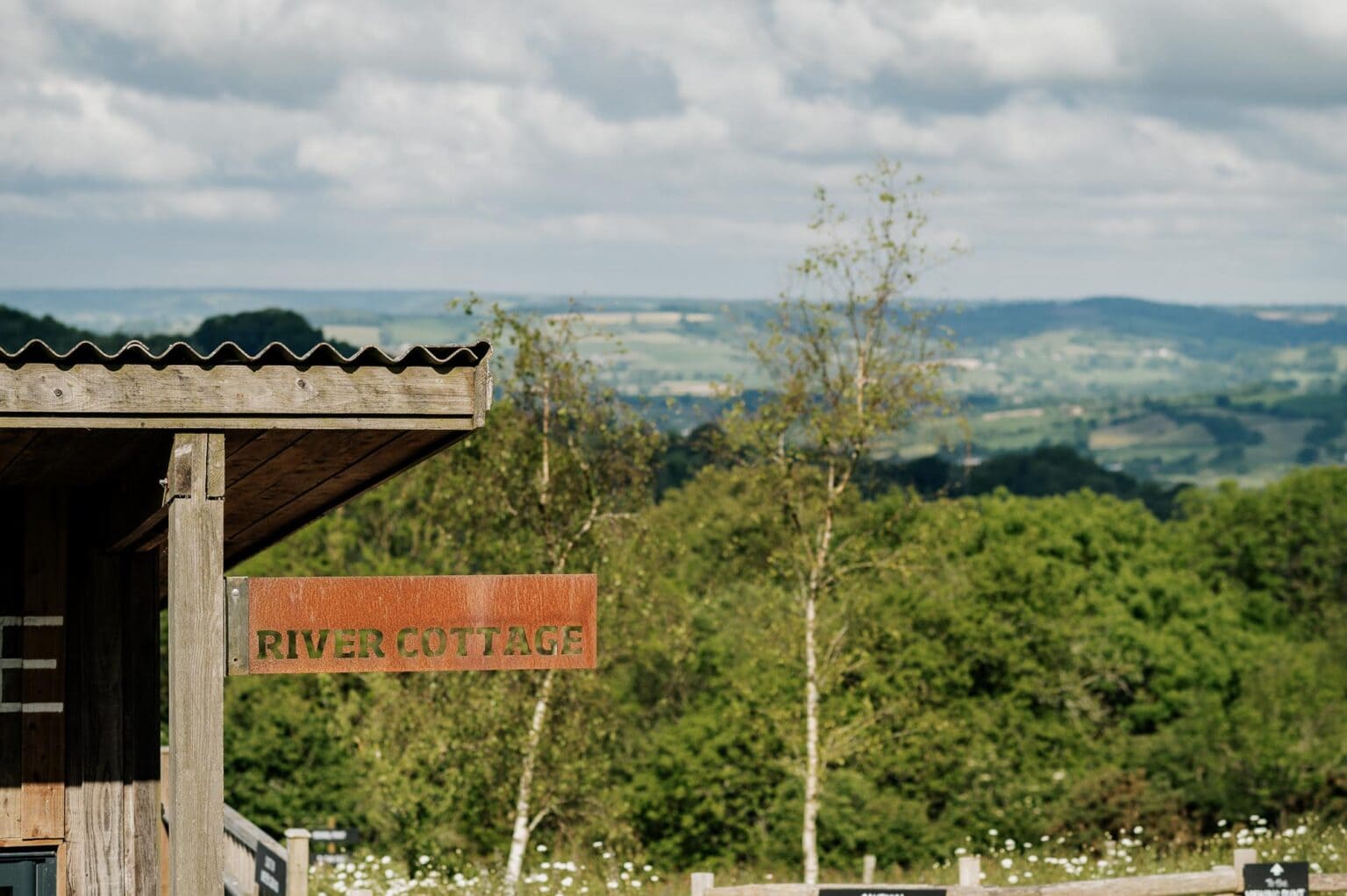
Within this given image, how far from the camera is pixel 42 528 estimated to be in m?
7.00

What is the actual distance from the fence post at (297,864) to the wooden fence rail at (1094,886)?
2.67m

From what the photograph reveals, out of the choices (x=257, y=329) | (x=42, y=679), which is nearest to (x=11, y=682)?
(x=42, y=679)

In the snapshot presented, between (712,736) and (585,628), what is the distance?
33659mm

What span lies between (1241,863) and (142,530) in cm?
949

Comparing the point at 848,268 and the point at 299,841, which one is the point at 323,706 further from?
the point at 299,841

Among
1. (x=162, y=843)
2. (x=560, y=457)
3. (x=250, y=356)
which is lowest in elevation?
(x=162, y=843)

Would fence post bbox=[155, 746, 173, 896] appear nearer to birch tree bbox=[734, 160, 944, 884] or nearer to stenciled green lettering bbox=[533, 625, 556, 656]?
stenciled green lettering bbox=[533, 625, 556, 656]

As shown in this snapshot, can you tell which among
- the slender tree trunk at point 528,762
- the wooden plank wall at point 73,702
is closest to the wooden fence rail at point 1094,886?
the wooden plank wall at point 73,702

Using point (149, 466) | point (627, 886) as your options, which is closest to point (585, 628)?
point (149, 466)

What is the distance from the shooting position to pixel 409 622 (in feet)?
18.0

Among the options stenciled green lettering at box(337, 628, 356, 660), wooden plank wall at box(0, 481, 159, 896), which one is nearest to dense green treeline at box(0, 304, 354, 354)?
wooden plank wall at box(0, 481, 159, 896)

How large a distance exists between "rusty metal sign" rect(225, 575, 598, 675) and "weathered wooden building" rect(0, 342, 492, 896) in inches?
6.2

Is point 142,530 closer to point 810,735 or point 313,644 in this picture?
point 313,644

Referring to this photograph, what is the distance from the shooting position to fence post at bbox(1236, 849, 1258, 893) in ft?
41.0
